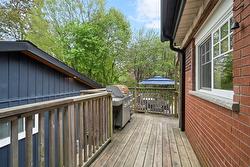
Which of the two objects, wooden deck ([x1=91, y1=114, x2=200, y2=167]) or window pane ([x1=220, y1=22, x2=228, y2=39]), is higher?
window pane ([x1=220, y1=22, x2=228, y2=39])

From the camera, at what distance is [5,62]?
3.90 m

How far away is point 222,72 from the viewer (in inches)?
104

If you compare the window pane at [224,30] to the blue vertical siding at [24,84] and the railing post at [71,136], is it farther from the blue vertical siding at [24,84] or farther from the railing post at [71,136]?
the blue vertical siding at [24,84]

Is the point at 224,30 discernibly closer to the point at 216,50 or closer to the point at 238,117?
the point at 216,50

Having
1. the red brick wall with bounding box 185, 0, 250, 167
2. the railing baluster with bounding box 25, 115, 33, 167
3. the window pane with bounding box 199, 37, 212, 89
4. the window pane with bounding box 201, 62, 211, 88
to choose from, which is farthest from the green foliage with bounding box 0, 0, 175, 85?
the red brick wall with bounding box 185, 0, 250, 167

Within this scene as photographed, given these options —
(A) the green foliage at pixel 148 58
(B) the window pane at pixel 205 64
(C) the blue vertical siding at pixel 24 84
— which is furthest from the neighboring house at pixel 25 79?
(A) the green foliage at pixel 148 58

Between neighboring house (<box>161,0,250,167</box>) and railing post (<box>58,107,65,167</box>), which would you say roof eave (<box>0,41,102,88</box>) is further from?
neighboring house (<box>161,0,250,167</box>)

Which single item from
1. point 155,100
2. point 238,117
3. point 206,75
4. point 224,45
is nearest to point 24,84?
point 206,75

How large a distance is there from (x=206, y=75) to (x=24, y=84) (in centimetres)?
361

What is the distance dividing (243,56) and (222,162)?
1.23 meters

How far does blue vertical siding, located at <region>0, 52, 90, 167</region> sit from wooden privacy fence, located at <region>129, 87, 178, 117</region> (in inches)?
165

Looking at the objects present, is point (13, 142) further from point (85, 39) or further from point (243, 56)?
point (85, 39)

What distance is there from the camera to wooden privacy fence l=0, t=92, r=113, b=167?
1.91 m

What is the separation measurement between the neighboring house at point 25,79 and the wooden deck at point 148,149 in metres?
1.62
